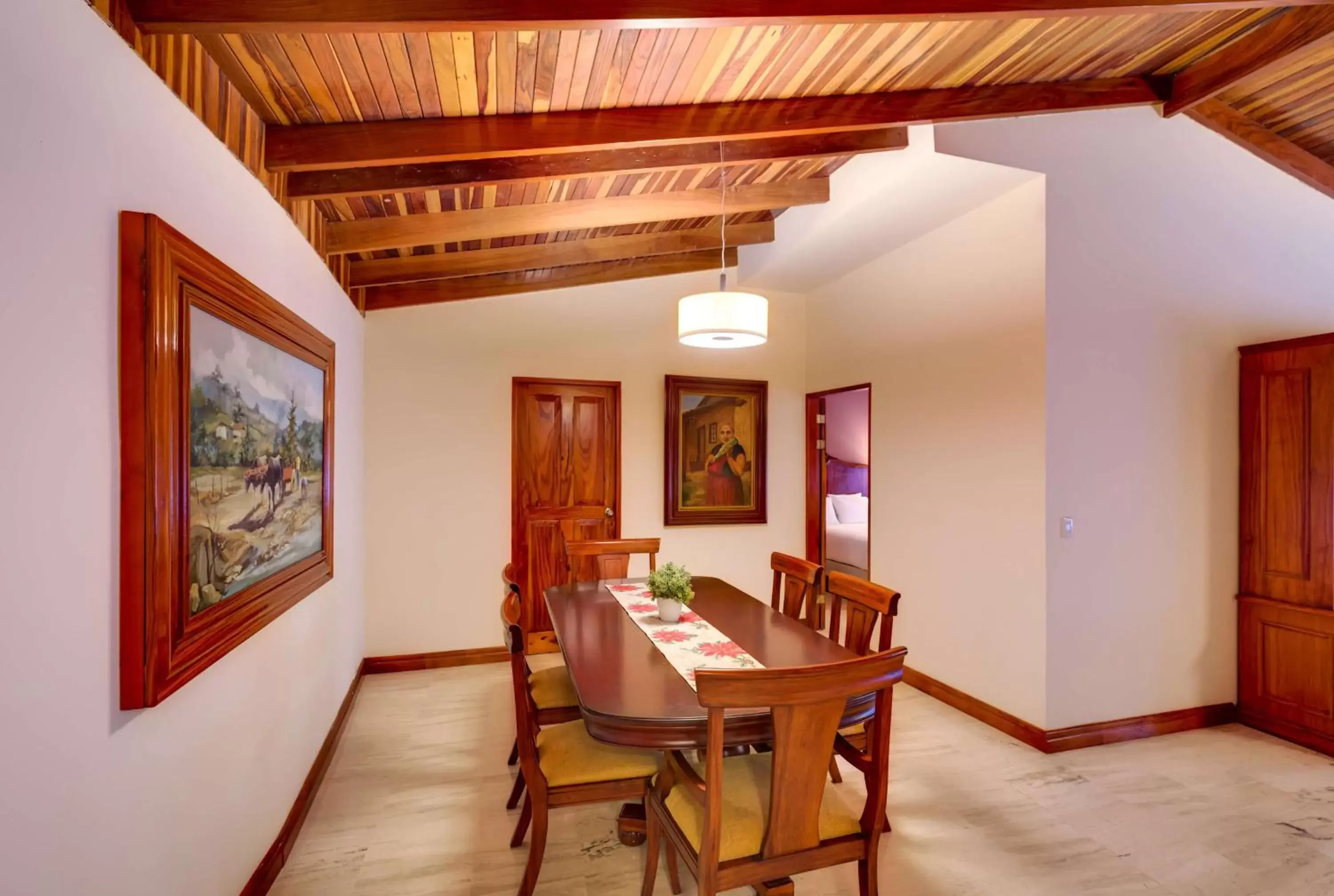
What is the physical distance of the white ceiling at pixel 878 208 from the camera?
10.2 feet

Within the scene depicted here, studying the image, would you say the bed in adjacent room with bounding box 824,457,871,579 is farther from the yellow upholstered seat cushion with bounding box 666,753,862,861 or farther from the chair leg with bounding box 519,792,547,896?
the chair leg with bounding box 519,792,547,896

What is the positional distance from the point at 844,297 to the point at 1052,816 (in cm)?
349

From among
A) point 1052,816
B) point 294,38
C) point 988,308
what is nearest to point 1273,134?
point 988,308

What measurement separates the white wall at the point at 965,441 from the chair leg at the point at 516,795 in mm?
2559

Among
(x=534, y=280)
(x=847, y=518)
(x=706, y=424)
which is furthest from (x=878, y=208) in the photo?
(x=847, y=518)

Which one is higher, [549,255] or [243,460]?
[549,255]

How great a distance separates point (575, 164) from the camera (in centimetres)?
269

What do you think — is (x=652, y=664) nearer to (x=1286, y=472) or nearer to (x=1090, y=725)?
(x=1090, y=725)

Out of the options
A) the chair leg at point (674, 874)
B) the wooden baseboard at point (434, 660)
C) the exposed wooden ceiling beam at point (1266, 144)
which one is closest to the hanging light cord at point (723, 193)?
the chair leg at point (674, 874)

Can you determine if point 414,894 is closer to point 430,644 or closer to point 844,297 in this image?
point 430,644

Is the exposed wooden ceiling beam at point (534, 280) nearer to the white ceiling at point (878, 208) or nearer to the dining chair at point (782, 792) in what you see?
the white ceiling at point (878, 208)

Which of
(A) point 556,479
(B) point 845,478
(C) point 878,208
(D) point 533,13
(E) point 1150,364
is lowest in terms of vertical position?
(B) point 845,478

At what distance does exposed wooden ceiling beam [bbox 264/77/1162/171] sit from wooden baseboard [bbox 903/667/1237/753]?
8.65 feet

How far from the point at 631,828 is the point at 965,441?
9.01ft
